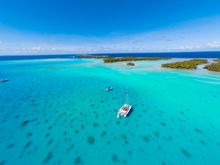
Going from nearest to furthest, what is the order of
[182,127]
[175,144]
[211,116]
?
[175,144] → [182,127] → [211,116]

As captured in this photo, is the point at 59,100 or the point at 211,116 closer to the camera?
the point at 211,116

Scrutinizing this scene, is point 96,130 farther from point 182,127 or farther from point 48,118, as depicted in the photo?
point 182,127

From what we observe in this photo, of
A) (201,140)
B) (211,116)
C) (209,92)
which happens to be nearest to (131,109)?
(201,140)

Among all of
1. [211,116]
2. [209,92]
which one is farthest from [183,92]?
[211,116]

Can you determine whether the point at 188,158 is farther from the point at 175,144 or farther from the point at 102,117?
the point at 102,117

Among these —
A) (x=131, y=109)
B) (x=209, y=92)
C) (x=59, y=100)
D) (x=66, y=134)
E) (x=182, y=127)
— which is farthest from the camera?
(x=209, y=92)

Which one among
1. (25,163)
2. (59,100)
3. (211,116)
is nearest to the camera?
(25,163)

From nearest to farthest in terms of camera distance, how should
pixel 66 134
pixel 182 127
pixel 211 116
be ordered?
pixel 66 134, pixel 182 127, pixel 211 116

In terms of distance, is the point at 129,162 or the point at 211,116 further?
the point at 211,116
